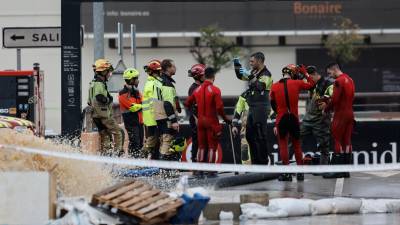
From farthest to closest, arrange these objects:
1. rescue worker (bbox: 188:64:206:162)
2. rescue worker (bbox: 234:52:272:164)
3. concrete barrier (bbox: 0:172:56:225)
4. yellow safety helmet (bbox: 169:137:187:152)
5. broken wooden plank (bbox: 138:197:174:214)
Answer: yellow safety helmet (bbox: 169:137:187:152) → rescue worker (bbox: 188:64:206:162) → rescue worker (bbox: 234:52:272:164) → concrete barrier (bbox: 0:172:56:225) → broken wooden plank (bbox: 138:197:174:214)

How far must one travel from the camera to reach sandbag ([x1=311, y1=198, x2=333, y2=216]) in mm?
11336

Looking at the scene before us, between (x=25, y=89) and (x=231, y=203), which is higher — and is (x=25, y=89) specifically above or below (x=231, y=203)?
above

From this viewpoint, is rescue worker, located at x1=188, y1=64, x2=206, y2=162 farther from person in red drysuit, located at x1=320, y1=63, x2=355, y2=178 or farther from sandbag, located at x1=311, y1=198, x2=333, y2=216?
sandbag, located at x1=311, y1=198, x2=333, y2=216

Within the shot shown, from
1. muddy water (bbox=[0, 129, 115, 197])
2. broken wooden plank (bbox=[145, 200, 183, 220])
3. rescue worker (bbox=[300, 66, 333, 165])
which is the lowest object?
broken wooden plank (bbox=[145, 200, 183, 220])

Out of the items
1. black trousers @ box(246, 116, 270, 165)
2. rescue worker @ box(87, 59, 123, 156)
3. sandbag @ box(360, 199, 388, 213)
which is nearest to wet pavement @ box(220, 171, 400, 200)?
black trousers @ box(246, 116, 270, 165)

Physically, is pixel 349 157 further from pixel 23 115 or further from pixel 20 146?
pixel 23 115

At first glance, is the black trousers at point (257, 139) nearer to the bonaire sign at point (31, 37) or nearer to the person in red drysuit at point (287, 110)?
the person in red drysuit at point (287, 110)

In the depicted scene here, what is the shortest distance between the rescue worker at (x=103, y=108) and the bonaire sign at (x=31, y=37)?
61.3 inches

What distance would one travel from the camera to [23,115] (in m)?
21.5

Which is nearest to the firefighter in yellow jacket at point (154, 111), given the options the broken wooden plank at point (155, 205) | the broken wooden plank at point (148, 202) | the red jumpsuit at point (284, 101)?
the red jumpsuit at point (284, 101)

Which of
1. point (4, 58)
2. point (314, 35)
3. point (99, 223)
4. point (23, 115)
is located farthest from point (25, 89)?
point (314, 35)

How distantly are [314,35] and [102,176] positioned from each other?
40.8m

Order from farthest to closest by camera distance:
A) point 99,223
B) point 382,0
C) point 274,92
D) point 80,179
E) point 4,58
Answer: point 382,0
point 4,58
point 274,92
point 80,179
point 99,223

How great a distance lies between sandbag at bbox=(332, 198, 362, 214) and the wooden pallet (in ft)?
7.85
